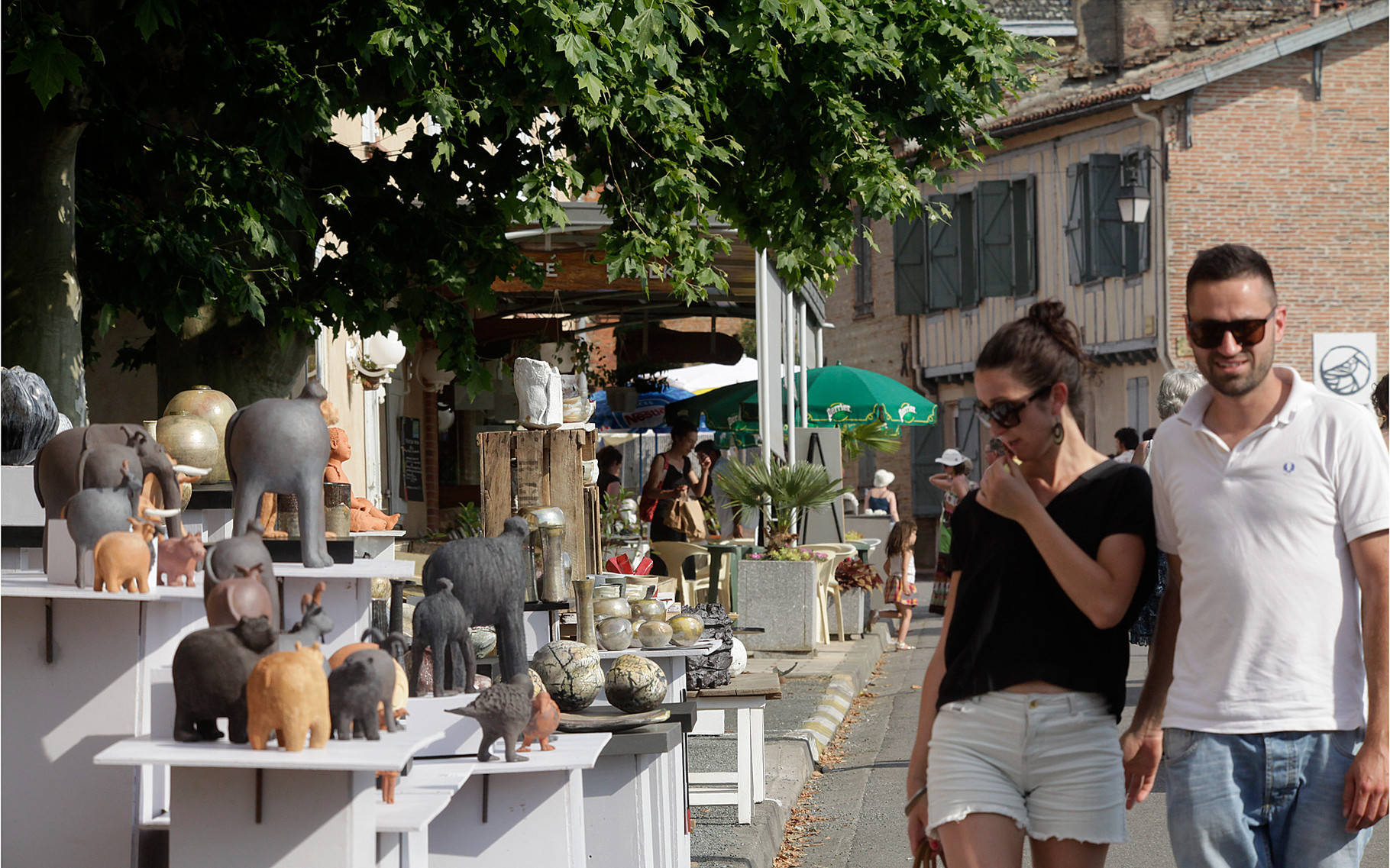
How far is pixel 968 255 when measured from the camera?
2592 centimetres

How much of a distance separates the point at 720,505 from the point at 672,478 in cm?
155

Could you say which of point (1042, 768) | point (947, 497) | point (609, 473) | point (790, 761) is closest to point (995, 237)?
point (947, 497)

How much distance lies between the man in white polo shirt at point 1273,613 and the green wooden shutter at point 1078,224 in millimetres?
21786

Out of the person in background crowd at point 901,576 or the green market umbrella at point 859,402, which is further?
the green market umbrella at point 859,402

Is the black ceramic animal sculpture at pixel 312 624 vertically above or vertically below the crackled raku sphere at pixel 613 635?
above

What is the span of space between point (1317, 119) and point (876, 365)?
9.17 m

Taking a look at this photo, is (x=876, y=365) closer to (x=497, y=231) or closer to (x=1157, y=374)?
(x=1157, y=374)

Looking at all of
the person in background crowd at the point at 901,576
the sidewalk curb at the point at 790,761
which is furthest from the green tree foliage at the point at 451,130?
the person in background crowd at the point at 901,576

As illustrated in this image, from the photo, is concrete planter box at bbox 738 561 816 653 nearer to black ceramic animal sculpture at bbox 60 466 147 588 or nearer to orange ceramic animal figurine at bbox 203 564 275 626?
black ceramic animal sculpture at bbox 60 466 147 588

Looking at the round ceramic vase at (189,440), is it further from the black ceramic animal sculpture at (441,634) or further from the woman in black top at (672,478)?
the woman in black top at (672,478)

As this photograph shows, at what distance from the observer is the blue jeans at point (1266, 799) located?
97.5 inches

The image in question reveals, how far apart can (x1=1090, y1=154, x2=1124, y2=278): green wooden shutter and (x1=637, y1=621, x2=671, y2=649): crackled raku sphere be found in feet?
63.9

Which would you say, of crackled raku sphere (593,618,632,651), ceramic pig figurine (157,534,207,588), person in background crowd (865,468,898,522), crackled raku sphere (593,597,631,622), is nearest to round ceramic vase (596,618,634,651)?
crackled raku sphere (593,618,632,651)

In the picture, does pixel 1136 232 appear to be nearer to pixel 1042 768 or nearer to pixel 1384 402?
pixel 1384 402
